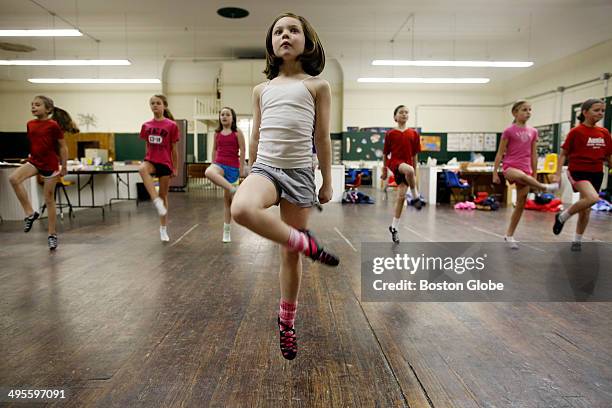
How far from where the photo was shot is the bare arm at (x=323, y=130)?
60.1 inches

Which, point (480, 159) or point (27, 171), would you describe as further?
point (480, 159)

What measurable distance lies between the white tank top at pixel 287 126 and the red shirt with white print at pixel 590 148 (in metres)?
3.24

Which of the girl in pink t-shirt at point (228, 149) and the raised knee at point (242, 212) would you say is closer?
the raised knee at point (242, 212)

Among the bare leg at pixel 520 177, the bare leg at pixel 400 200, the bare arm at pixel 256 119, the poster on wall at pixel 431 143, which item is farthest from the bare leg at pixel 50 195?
the poster on wall at pixel 431 143

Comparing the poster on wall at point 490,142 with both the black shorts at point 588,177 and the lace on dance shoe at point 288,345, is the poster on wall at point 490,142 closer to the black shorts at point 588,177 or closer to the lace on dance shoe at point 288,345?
the black shorts at point 588,177

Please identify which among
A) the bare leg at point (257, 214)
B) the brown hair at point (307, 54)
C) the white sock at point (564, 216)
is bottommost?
the white sock at point (564, 216)

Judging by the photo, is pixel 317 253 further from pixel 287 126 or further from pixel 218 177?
pixel 218 177

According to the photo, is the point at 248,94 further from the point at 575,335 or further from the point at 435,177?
the point at 575,335

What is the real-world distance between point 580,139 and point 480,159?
639 cm

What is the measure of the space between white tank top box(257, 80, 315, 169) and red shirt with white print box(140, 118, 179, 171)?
2.69 meters

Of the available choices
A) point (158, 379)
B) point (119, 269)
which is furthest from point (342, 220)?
point (158, 379)

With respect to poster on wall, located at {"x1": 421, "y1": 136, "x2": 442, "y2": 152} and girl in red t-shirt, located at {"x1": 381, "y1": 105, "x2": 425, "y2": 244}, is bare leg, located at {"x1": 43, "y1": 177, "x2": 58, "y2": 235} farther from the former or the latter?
poster on wall, located at {"x1": 421, "y1": 136, "x2": 442, "y2": 152}

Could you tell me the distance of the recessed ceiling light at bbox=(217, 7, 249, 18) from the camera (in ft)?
29.5

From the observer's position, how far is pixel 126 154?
48.0ft
